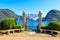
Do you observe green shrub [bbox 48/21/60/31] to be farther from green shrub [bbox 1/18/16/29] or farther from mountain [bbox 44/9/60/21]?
mountain [bbox 44/9/60/21]

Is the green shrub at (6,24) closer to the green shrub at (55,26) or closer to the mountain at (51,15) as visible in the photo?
the green shrub at (55,26)

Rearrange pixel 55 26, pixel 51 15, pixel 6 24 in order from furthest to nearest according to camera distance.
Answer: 1. pixel 51 15
2. pixel 6 24
3. pixel 55 26

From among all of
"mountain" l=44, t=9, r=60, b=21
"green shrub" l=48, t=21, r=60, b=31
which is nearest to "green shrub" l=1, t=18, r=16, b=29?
"green shrub" l=48, t=21, r=60, b=31

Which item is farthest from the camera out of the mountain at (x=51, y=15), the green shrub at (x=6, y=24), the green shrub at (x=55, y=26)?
the mountain at (x=51, y=15)

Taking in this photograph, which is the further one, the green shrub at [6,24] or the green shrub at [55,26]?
the green shrub at [6,24]

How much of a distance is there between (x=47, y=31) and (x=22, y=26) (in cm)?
402

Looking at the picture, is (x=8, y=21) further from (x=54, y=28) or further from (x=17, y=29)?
(x=54, y=28)

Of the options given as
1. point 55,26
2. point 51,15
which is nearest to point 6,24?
point 55,26

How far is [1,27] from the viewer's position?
19.1 m

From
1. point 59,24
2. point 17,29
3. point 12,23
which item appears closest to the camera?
point 59,24

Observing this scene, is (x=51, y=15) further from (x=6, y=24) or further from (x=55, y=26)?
(x=55, y=26)

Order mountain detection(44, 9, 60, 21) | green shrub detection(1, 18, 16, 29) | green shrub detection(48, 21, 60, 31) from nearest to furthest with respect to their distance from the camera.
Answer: green shrub detection(48, 21, 60, 31)
green shrub detection(1, 18, 16, 29)
mountain detection(44, 9, 60, 21)

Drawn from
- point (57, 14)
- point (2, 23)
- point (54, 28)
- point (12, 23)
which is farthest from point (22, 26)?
point (57, 14)

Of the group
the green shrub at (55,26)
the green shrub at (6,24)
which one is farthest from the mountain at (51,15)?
the green shrub at (55,26)
